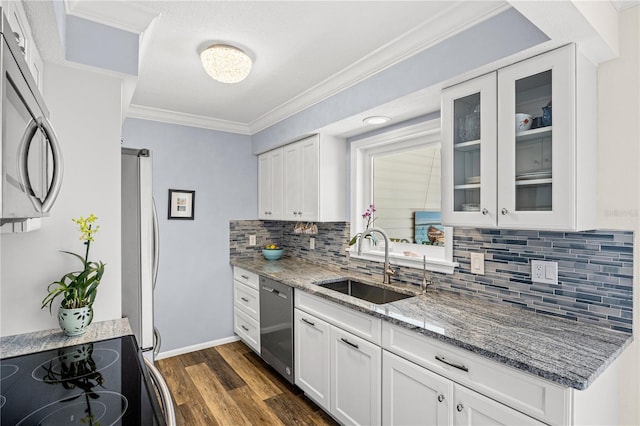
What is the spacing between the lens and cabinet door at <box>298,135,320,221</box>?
3043 mm

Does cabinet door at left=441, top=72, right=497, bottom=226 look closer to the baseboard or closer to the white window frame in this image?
the white window frame

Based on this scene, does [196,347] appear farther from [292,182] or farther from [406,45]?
[406,45]

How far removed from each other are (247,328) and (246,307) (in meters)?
0.21

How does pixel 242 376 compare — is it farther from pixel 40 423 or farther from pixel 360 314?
pixel 40 423

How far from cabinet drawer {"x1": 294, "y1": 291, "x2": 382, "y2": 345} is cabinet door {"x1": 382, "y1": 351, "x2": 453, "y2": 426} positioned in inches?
5.6

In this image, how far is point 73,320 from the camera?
151 cm

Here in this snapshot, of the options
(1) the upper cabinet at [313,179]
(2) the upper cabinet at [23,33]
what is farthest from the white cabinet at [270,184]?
(2) the upper cabinet at [23,33]

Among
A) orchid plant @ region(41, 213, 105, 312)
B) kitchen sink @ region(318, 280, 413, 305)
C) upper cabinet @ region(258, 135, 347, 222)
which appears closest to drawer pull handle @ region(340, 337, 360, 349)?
kitchen sink @ region(318, 280, 413, 305)

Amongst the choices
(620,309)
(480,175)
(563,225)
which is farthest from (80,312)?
(620,309)

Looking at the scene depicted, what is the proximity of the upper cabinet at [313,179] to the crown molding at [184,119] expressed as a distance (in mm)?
622

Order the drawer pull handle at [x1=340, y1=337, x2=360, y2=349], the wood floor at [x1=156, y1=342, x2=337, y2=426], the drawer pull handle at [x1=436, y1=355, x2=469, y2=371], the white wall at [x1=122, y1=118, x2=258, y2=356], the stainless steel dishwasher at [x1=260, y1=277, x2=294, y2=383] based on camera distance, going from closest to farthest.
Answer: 1. the drawer pull handle at [x1=436, y1=355, x2=469, y2=371]
2. the drawer pull handle at [x1=340, y1=337, x2=360, y2=349]
3. the wood floor at [x1=156, y1=342, x2=337, y2=426]
4. the stainless steel dishwasher at [x1=260, y1=277, x2=294, y2=383]
5. the white wall at [x1=122, y1=118, x2=258, y2=356]

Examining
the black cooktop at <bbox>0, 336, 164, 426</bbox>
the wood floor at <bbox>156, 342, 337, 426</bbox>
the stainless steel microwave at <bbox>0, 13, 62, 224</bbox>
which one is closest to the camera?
the stainless steel microwave at <bbox>0, 13, 62, 224</bbox>

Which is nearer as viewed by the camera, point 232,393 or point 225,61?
point 225,61

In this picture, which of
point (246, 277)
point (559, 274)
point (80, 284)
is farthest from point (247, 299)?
point (559, 274)
